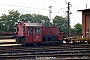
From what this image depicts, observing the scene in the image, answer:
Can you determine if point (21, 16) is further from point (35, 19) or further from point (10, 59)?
point (10, 59)

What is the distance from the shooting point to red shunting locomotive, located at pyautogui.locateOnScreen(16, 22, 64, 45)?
20.7 metres

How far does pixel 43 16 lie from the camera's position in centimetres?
8294

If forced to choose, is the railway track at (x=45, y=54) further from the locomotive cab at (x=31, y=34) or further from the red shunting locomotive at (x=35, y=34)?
the red shunting locomotive at (x=35, y=34)

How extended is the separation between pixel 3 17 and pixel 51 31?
46109 mm

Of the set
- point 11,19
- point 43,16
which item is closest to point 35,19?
point 43,16

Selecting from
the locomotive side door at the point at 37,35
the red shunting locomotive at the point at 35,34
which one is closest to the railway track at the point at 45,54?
the red shunting locomotive at the point at 35,34

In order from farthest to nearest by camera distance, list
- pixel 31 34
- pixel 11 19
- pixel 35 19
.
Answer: pixel 35 19
pixel 11 19
pixel 31 34

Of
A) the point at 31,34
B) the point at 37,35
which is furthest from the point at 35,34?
the point at 31,34

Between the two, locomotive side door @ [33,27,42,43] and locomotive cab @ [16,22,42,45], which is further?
locomotive side door @ [33,27,42,43]

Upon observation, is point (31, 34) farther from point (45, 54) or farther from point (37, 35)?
point (45, 54)

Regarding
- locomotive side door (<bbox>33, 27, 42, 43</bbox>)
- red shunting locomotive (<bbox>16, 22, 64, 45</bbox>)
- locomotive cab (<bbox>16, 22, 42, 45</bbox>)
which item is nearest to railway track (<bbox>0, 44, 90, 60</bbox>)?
locomotive cab (<bbox>16, 22, 42, 45</bbox>)

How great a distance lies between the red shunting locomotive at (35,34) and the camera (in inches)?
815

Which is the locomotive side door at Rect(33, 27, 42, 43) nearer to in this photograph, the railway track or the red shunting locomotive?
the red shunting locomotive

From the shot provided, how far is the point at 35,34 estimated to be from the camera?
20.8 metres
